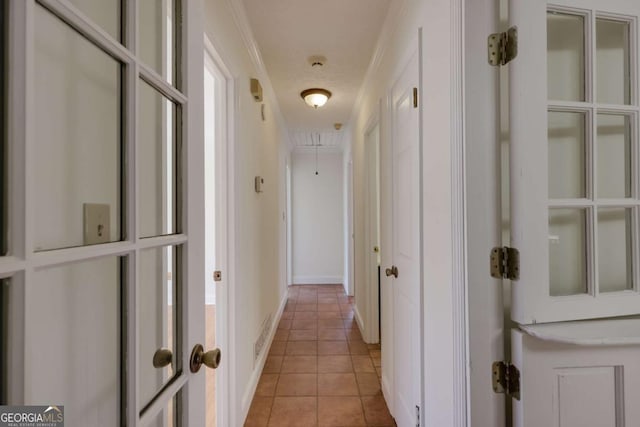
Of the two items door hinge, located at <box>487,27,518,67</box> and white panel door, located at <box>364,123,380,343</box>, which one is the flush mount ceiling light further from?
door hinge, located at <box>487,27,518,67</box>

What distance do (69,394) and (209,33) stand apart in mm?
1415

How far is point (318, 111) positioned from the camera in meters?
3.73

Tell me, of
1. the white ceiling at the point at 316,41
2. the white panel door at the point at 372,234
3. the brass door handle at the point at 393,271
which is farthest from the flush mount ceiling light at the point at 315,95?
the brass door handle at the point at 393,271

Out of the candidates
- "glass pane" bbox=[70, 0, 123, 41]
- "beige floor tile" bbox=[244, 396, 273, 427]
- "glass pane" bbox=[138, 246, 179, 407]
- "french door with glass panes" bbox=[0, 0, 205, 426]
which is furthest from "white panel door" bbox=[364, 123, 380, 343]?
"glass pane" bbox=[70, 0, 123, 41]

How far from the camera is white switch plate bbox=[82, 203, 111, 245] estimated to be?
55 centimetres

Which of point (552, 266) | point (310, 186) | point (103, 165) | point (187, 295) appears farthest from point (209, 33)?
point (310, 186)

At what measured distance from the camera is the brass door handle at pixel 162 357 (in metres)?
0.70

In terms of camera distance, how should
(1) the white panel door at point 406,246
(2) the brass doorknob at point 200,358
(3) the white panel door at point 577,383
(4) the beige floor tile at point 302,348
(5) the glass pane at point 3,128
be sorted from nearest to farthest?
(5) the glass pane at point 3,128 → (2) the brass doorknob at point 200,358 → (3) the white panel door at point 577,383 → (1) the white panel door at point 406,246 → (4) the beige floor tile at point 302,348

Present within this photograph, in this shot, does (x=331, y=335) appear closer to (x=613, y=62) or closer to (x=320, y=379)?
(x=320, y=379)

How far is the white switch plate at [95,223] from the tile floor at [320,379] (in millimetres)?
1832

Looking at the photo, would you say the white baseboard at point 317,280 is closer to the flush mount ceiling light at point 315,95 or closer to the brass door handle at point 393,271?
the flush mount ceiling light at point 315,95

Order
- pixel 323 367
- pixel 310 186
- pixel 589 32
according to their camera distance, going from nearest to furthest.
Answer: pixel 589 32
pixel 323 367
pixel 310 186

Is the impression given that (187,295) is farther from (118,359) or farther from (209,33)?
(209,33)

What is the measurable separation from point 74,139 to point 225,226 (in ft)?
3.98
